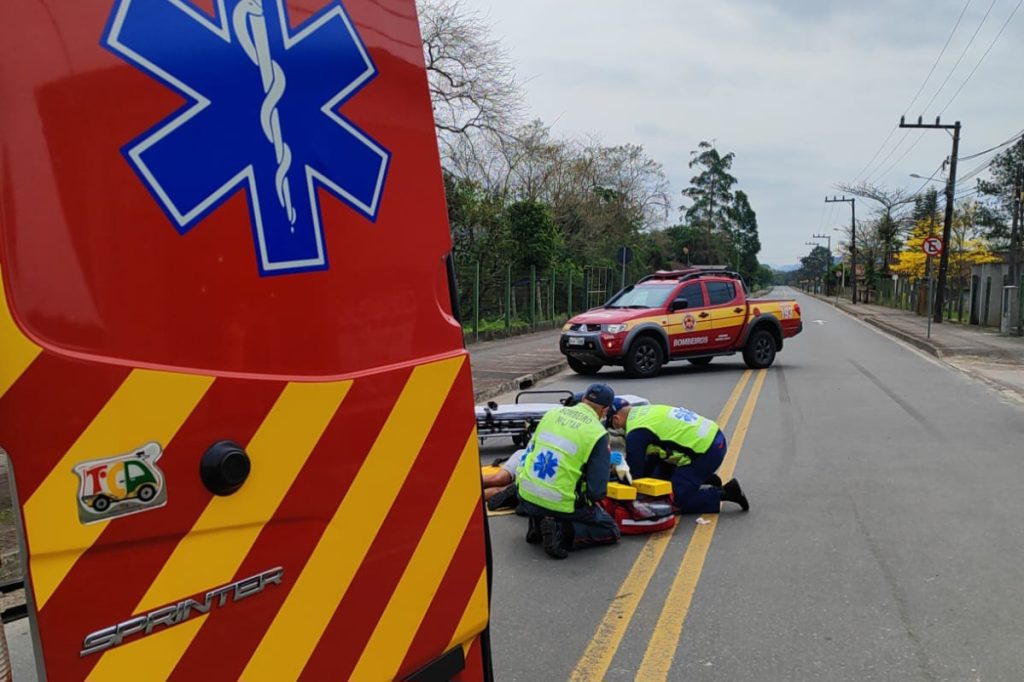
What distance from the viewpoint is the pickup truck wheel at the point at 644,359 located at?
541 inches

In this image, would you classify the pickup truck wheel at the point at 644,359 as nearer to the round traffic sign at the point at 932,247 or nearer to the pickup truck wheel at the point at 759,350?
the pickup truck wheel at the point at 759,350

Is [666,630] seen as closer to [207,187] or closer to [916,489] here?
[207,187]

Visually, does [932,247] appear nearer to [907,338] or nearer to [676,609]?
[907,338]

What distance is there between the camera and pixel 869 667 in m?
3.53

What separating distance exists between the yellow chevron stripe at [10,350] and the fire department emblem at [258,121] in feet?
1.14

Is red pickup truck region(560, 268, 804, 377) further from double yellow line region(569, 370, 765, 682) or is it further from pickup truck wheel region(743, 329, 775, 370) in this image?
double yellow line region(569, 370, 765, 682)

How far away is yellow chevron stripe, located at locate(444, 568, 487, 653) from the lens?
85.5 inches

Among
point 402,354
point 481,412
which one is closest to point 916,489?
point 481,412

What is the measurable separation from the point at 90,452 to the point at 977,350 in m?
21.7

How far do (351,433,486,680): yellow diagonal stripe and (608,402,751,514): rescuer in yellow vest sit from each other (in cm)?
374

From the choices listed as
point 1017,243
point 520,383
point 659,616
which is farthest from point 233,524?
point 1017,243

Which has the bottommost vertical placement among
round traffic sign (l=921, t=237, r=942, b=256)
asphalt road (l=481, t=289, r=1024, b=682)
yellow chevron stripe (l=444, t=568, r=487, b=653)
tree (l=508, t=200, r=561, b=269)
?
asphalt road (l=481, t=289, r=1024, b=682)

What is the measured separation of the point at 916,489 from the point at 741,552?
2382 mm

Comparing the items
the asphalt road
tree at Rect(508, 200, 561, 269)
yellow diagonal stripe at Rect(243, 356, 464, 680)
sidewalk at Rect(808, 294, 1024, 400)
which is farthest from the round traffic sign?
yellow diagonal stripe at Rect(243, 356, 464, 680)
